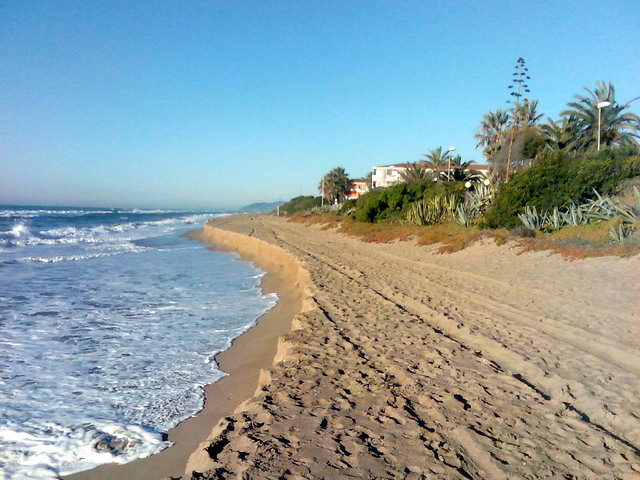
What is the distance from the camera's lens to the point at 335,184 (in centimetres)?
6969

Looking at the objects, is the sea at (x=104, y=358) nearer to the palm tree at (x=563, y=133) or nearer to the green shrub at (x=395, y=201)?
the green shrub at (x=395, y=201)

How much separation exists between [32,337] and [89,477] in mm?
4927

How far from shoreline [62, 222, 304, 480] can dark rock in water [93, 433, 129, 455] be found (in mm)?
214

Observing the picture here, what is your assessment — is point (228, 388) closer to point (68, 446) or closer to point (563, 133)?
point (68, 446)

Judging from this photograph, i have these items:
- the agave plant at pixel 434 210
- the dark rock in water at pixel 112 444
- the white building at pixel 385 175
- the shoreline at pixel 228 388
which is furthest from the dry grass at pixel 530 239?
the white building at pixel 385 175

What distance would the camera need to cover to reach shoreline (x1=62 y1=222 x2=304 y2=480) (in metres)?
3.76

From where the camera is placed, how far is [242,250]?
1003 inches

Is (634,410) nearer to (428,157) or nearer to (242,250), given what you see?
(242,250)

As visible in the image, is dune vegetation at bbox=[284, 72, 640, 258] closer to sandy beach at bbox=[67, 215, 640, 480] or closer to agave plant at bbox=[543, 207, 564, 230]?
agave plant at bbox=[543, 207, 564, 230]

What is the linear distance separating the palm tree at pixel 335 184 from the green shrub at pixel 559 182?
5186 centimetres

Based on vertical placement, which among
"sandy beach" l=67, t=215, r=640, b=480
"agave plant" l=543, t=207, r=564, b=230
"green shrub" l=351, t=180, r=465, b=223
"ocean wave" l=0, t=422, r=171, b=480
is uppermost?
"green shrub" l=351, t=180, r=465, b=223

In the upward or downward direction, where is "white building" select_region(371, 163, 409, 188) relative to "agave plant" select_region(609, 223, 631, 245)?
upward

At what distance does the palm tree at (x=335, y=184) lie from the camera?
6962 cm

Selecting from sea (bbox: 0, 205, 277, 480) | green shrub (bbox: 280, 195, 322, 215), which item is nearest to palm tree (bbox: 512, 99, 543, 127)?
sea (bbox: 0, 205, 277, 480)
